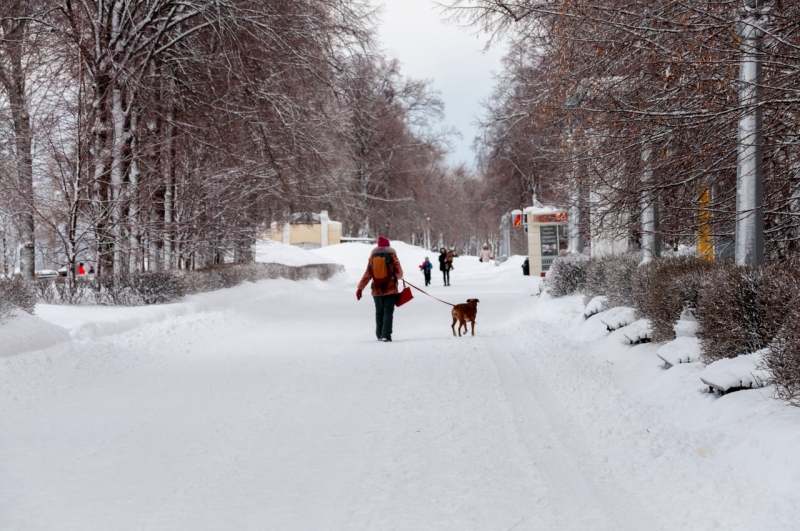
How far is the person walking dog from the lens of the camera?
12977mm

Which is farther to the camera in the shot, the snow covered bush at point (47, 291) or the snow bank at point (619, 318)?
the snow covered bush at point (47, 291)

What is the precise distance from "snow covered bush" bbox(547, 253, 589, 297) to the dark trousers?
647 cm

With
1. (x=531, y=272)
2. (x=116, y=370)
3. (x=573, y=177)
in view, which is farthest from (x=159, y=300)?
(x=531, y=272)

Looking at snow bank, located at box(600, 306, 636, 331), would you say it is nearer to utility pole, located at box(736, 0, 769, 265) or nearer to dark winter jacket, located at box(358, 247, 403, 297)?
utility pole, located at box(736, 0, 769, 265)

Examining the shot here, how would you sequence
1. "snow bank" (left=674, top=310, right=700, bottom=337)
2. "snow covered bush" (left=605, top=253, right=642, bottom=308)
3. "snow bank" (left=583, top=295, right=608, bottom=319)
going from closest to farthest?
"snow bank" (left=674, top=310, right=700, bottom=337) < "snow covered bush" (left=605, top=253, right=642, bottom=308) < "snow bank" (left=583, top=295, right=608, bottom=319)

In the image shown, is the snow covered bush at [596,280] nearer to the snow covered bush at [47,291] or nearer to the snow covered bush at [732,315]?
the snow covered bush at [732,315]

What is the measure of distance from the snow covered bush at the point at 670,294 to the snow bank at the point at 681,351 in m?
0.68

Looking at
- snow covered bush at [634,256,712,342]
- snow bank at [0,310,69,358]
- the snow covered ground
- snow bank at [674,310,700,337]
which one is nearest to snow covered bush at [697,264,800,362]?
the snow covered ground

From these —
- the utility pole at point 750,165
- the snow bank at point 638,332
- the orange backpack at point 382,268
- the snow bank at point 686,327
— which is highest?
the utility pole at point 750,165

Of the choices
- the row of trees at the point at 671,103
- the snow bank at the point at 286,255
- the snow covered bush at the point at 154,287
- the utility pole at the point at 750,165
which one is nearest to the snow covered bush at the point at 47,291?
the snow covered bush at the point at 154,287

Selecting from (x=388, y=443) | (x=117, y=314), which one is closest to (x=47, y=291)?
(x=117, y=314)

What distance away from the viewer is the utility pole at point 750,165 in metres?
7.77

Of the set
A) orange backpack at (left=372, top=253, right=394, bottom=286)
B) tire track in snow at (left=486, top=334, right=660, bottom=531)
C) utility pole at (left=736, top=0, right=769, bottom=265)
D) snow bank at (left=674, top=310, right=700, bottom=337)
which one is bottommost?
tire track in snow at (left=486, top=334, right=660, bottom=531)

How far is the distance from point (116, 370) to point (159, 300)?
23.7ft
